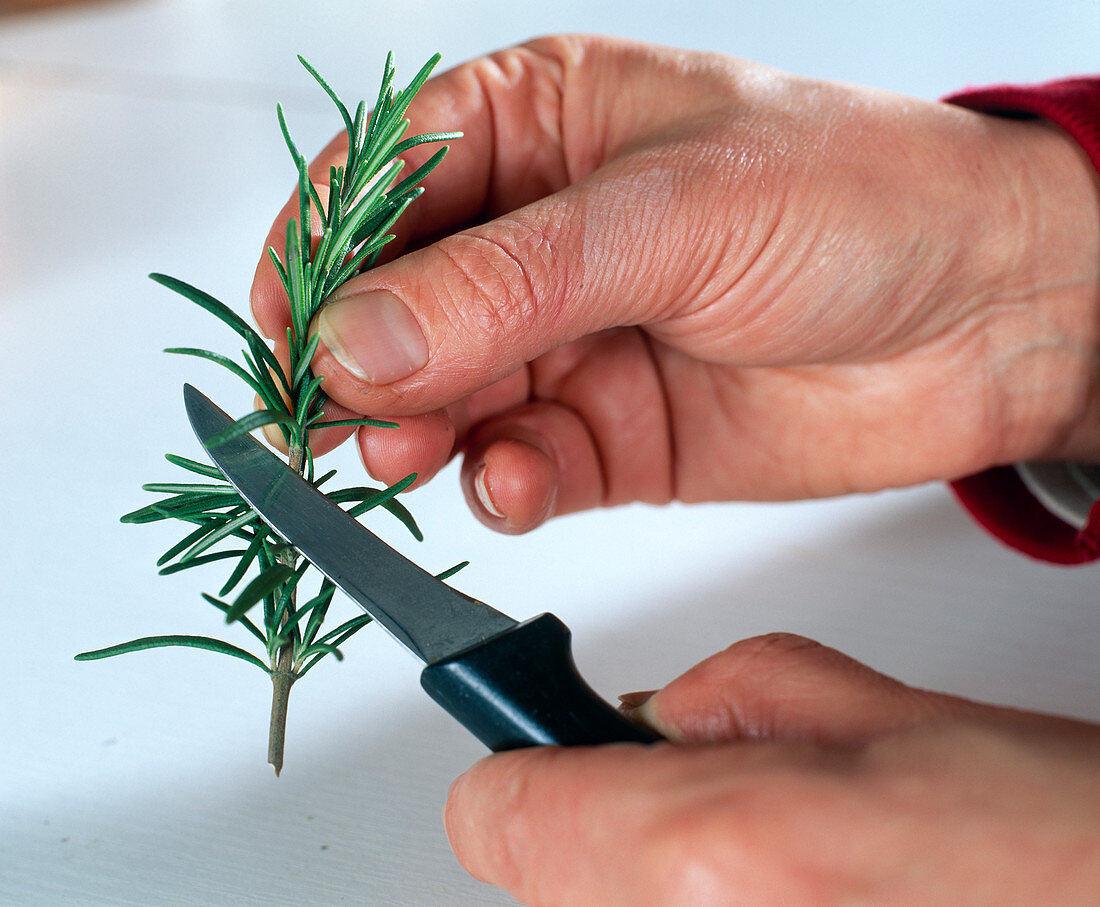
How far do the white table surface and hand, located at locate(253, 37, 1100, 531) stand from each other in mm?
75

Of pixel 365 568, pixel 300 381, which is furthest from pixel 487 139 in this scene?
pixel 365 568

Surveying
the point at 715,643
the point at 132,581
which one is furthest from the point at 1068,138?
the point at 132,581

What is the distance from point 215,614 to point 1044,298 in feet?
2.37

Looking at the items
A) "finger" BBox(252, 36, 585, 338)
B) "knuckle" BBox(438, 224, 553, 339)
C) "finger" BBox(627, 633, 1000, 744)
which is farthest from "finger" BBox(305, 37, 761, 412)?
"finger" BBox(627, 633, 1000, 744)

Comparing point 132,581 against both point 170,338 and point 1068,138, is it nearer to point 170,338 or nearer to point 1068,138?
point 170,338

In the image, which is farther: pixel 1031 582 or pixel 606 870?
pixel 1031 582

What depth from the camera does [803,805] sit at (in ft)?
1.26

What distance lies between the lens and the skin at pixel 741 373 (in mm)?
386

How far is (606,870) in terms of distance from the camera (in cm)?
41

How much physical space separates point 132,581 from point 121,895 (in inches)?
11.5

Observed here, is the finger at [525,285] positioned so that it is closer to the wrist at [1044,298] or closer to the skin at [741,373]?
the skin at [741,373]

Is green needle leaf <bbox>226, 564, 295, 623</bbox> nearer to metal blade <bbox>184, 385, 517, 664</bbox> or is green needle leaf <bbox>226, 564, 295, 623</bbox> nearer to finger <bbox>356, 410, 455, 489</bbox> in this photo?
metal blade <bbox>184, 385, 517, 664</bbox>

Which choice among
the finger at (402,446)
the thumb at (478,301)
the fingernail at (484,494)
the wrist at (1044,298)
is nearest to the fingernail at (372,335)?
the thumb at (478,301)

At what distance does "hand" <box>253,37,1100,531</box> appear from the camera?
0.61 metres
